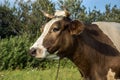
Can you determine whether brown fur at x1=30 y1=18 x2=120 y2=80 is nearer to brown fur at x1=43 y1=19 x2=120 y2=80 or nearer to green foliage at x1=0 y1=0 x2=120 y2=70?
brown fur at x1=43 y1=19 x2=120 y2=80

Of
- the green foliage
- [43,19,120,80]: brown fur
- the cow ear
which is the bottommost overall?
the green foliage

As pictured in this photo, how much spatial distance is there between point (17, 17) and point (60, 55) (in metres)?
41.5

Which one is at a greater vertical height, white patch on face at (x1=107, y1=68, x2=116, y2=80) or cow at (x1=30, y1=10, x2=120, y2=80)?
cow at (x1=30, y1=10, x2=120, y2=80)

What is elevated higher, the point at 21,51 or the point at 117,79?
the point at 117,79

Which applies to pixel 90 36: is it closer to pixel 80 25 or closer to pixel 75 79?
pixel 80 25

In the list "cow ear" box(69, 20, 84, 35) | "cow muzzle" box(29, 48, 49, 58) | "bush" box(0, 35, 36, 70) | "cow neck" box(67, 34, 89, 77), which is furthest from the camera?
"bush" box(0, 35, 36, 70)

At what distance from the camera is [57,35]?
859cm

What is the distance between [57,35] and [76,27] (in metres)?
0.44

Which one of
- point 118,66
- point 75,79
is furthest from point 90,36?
point 75,79

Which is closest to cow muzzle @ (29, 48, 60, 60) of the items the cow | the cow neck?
the cow

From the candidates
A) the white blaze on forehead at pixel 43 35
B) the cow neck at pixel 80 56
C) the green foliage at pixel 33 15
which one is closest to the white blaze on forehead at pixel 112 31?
the cow neck at pixel 80 56

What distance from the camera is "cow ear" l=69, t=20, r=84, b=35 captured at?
344 inches

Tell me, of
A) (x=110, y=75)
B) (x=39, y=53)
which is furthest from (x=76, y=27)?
(x=110, y=75)

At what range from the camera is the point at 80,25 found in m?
8.77
